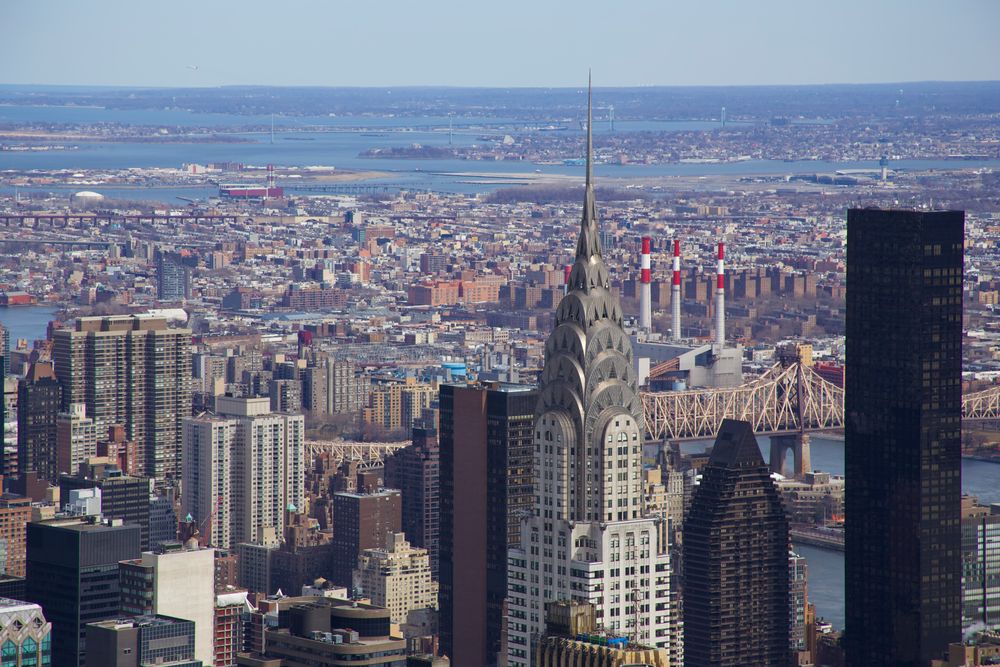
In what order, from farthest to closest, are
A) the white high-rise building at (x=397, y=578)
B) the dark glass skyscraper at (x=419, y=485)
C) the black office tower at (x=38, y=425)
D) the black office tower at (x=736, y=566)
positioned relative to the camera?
the black office tower at (x=38, y=425) < the dark glass skyscraper at (x=419, y=485) < the white high-rise building at (x=397, y=578) < the black office tower at (x=736, y=566)

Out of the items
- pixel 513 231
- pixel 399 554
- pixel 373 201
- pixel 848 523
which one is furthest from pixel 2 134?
pixel 848 523

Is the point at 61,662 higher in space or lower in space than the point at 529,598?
lower

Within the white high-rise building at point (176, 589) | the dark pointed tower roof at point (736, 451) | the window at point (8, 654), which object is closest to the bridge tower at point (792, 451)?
the dark pointed tower roof at point (736, 451)

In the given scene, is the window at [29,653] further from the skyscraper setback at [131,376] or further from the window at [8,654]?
the skyscraper setback at [131,376]

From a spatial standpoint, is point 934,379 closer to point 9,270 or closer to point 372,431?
point 372,431

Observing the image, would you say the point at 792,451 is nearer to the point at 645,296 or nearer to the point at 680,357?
the point at 680,357

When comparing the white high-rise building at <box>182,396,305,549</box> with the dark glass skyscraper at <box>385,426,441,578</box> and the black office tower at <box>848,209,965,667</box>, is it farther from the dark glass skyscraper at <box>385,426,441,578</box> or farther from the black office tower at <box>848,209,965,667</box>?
the black office tower at <box>848,209,965,667</box>
